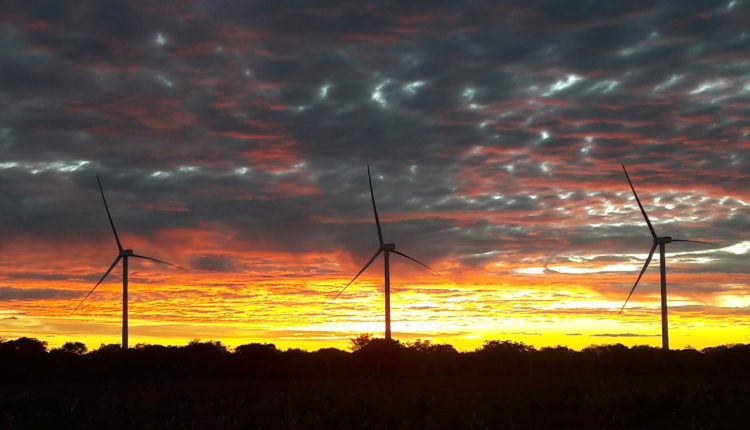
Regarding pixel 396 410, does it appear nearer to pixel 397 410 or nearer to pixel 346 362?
pixel 397 410

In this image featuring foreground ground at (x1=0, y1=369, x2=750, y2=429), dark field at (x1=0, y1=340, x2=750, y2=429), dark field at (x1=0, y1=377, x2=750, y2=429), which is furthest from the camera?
dark field at (x1=0, y1=340, x2=750, y2=429)

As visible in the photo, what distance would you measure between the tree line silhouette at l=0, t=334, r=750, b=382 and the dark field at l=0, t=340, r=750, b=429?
297 millimetres

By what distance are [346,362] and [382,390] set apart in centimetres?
5022

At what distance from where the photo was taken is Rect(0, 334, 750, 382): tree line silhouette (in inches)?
5876

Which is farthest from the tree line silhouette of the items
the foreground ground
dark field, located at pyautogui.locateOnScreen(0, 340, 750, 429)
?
the foreground ground

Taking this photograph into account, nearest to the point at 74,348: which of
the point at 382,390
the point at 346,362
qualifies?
the point at 346,362

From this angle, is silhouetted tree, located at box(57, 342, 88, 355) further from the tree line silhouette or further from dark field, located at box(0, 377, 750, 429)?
dark field, located at box(0, 377, 750, 429)

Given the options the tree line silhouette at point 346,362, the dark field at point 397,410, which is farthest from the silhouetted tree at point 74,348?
the dark field at point 397,410

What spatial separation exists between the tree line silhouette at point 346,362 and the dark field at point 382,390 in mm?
297

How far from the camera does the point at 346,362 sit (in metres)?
156

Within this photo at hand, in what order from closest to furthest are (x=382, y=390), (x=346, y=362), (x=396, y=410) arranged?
1. (x=396, y=410)
2. (x=382, y=390)
3. (x=346, y=362)

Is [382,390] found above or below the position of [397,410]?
above

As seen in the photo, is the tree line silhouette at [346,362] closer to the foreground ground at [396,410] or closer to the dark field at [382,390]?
the dark field at [382,390]

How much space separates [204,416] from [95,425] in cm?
1061
